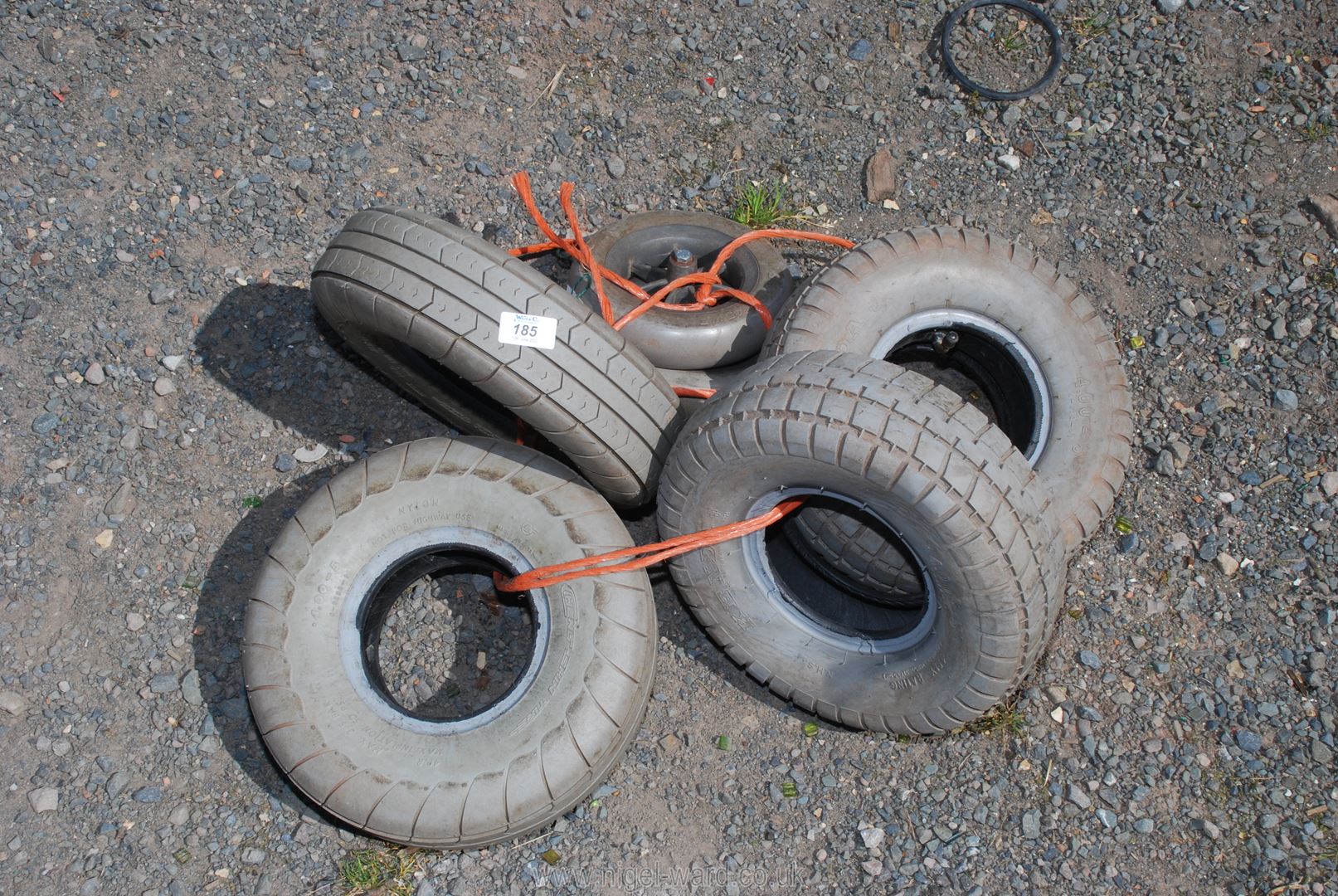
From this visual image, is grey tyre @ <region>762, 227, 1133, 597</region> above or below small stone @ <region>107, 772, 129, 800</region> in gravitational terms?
above

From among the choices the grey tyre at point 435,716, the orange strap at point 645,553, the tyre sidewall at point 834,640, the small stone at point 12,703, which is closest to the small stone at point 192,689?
the grey tyre at point 435,716

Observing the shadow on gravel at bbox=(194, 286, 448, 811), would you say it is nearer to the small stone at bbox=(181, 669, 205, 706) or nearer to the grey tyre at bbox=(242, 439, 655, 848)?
the small stone at bbox=(181, 669, 205, 706)

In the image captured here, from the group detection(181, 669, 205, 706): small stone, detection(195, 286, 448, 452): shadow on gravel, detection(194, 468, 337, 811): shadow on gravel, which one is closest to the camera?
detection(194, 468, 337, 811): shadow on gravel

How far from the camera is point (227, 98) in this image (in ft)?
17.7

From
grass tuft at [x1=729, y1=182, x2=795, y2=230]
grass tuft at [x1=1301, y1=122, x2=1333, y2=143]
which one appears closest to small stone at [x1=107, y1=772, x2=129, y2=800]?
grass tuft at [x1=729, y1=182, x2=795, y2=230]

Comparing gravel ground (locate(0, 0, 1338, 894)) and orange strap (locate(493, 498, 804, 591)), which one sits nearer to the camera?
orange strap (locate(493, 498, 804, 591))

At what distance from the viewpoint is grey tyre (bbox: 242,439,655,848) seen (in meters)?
3.50

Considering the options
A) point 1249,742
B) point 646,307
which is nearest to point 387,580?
point 646,307

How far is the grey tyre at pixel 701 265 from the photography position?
4.32m

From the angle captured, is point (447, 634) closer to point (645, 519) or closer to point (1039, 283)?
point (645, 519)

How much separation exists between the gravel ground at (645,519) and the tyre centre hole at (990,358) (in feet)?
1.92

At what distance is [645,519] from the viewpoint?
4.47 meters

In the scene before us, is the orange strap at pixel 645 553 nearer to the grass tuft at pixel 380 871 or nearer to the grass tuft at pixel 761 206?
the grass tuft at pixel 380 871

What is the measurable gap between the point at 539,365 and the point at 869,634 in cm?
154
